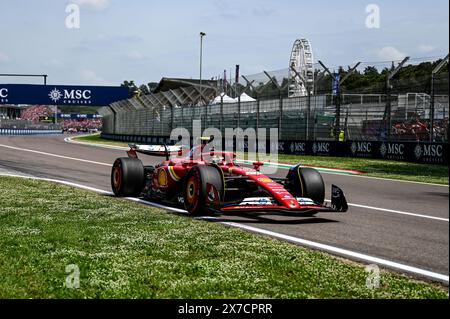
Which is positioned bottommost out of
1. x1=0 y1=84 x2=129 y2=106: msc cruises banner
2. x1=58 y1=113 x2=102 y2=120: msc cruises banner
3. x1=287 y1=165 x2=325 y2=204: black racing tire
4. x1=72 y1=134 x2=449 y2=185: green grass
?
x1=72 y1=134 x2=449 y2=185: green grass

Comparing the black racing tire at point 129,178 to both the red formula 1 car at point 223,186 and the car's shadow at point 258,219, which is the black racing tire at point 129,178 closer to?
the red formula 1 car at point 223,186

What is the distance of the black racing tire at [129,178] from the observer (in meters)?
11.2

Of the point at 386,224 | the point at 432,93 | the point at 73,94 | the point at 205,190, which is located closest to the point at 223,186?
the point at 205,190

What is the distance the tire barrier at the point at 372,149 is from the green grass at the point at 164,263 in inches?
408

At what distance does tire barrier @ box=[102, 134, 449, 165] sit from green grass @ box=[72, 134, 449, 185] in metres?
0.29

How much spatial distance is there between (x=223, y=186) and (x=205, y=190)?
10.1 inches

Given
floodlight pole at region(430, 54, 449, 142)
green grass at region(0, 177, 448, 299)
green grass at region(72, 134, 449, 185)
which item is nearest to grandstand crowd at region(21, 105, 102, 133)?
green grass at region(72, 134, 449, 185)

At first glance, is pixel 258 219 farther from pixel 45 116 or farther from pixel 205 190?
pixel 45 116

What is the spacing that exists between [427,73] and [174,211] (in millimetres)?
12848

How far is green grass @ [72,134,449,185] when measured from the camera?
54.5 feet

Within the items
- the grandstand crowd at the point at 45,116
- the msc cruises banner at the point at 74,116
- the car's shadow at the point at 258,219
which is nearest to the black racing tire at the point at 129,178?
the car's shadow at the point at 258,219

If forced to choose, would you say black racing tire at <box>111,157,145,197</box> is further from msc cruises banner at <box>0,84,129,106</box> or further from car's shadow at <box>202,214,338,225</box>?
msc cruises banner at <box>0,84,129,106</box>

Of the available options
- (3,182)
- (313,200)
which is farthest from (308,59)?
(313,200)

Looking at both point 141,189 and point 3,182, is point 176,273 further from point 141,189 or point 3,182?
point 3,182
